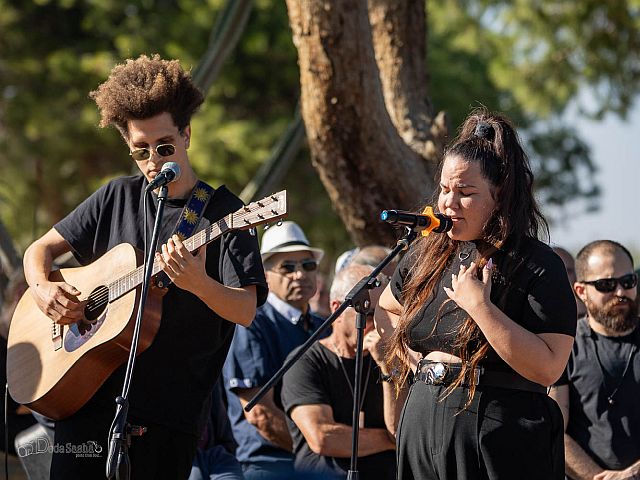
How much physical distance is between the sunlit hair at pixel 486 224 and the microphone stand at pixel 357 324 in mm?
156

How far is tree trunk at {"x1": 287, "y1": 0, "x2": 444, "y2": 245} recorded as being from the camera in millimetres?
6590

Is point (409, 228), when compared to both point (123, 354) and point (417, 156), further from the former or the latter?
point (417, 156)

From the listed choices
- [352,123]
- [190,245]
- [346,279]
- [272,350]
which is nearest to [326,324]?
[190,245]

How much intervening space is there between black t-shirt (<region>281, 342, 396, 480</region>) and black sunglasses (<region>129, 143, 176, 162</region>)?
62.5 inches

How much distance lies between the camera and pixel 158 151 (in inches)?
167

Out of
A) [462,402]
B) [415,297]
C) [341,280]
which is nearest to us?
[462,402]

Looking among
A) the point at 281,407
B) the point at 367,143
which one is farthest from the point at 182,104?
the point at 367,143

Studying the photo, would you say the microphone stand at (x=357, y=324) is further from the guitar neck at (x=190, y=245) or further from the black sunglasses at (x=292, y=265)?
the black sunglasses at (x=292, y=265)

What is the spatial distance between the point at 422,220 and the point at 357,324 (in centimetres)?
54

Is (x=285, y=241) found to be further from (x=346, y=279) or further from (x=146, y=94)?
(x=146, y=94)

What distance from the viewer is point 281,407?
5.96m

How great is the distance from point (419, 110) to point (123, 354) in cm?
430

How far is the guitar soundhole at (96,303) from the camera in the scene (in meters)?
4.40

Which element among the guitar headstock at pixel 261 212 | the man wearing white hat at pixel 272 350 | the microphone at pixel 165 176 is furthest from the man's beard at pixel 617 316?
the microphone at pixel 165 176
